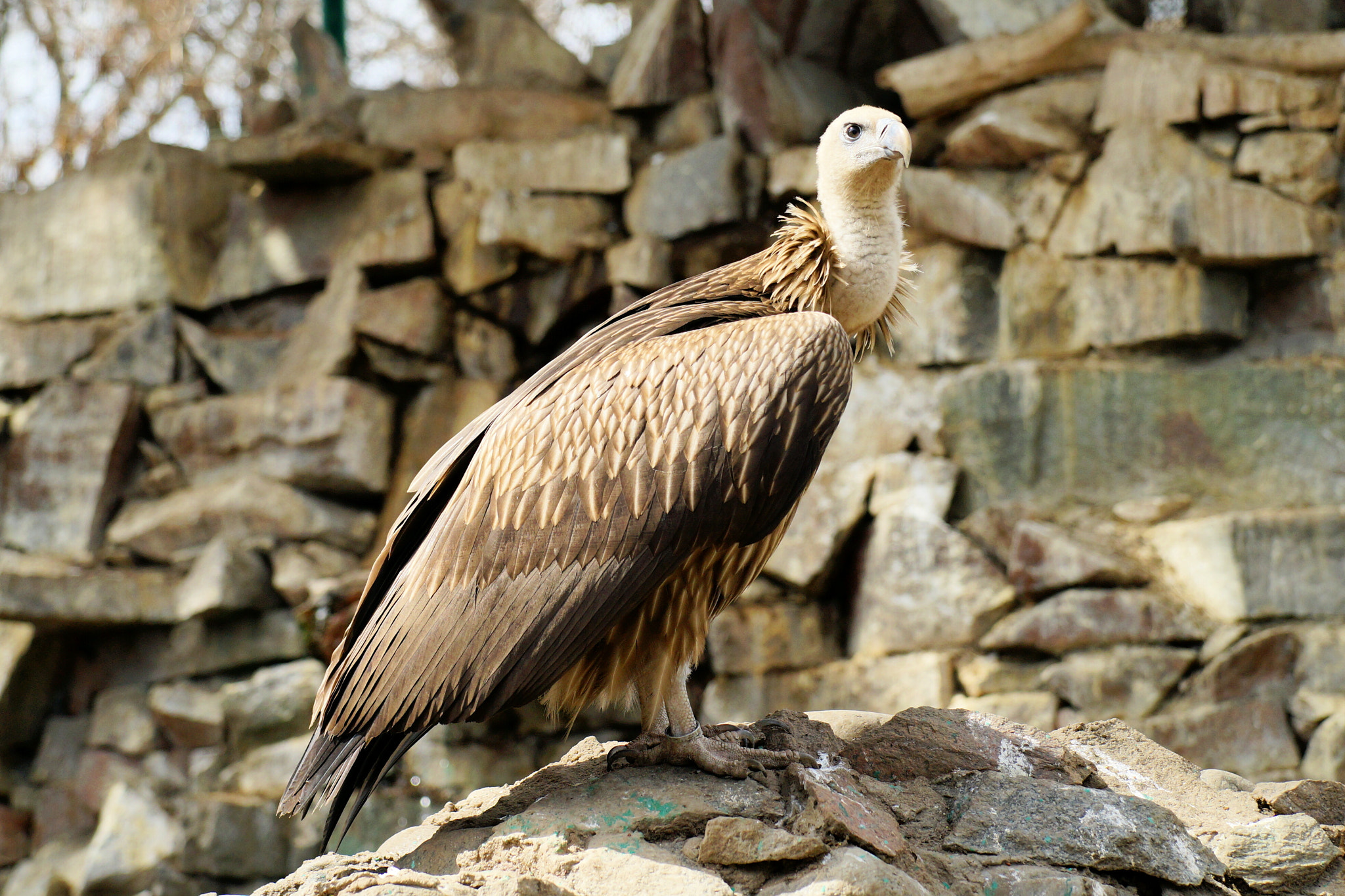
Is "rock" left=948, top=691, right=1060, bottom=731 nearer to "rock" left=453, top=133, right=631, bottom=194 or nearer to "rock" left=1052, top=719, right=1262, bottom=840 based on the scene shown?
"rock" left=1052, top=719, right=1262, bottom=840

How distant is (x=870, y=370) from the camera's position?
7.93 meters

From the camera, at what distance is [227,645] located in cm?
865

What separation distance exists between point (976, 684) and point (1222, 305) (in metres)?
2.56

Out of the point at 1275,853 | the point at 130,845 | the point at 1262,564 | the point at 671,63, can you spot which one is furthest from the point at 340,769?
the point at 671,63

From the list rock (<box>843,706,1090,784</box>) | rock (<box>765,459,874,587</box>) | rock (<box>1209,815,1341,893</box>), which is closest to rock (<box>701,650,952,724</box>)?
rock (<box>765,459,874,587</box>)

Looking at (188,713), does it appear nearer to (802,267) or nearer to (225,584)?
(225,584)

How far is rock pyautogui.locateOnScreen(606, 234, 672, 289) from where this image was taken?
8375mm

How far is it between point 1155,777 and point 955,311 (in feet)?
15.4

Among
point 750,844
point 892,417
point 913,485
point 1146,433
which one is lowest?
point 750,844

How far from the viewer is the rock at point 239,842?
7895mm

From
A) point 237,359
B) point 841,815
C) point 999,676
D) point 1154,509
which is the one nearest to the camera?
point 841,815

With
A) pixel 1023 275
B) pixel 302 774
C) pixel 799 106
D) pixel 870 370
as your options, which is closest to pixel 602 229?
pixel 799 106

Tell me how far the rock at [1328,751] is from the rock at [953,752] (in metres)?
3.18

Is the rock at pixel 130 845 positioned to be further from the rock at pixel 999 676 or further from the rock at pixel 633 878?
the rock at pixel 633 878
